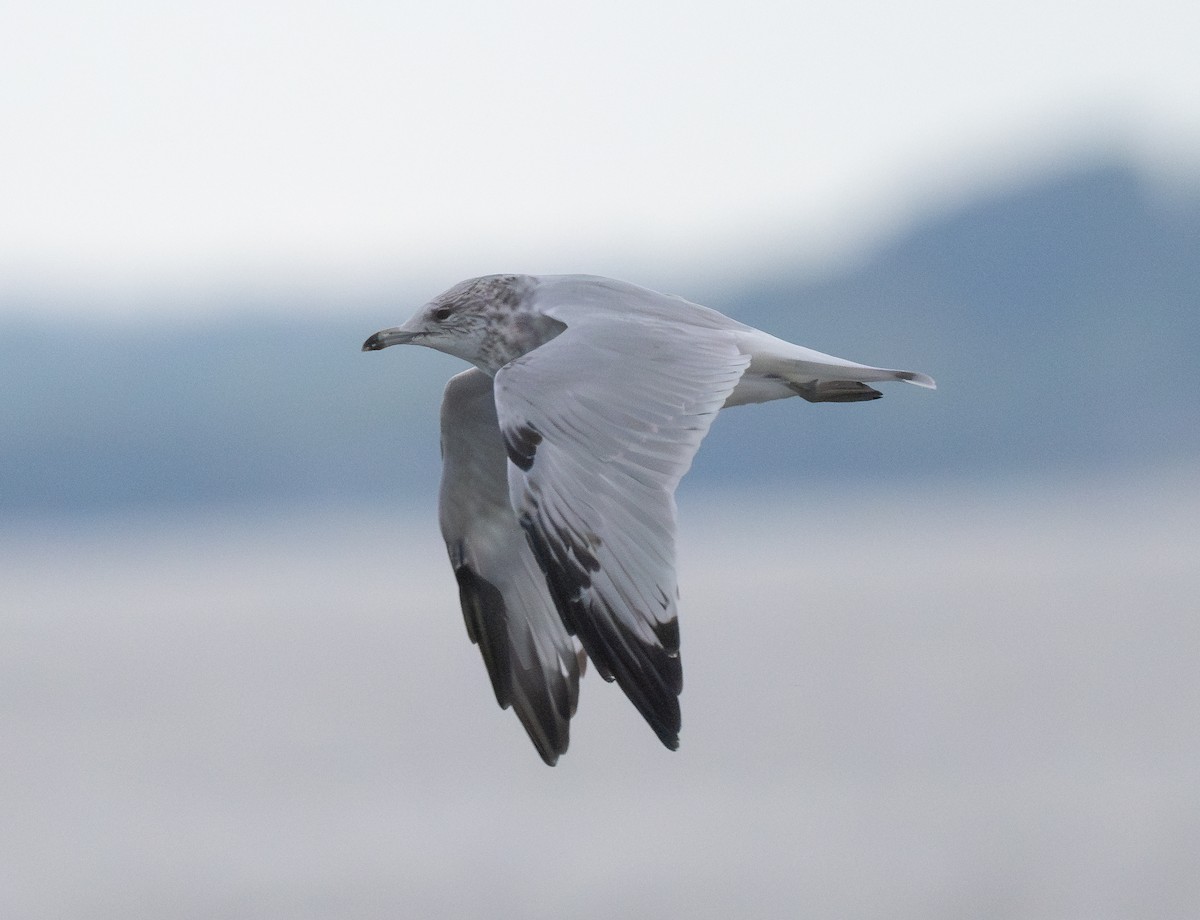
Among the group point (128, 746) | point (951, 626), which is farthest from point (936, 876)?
point (951, 626)

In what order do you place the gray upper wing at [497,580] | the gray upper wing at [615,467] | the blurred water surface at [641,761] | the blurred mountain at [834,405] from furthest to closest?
1. the blurred mountain at [834,405]
2. the blurred water surface at [641,761]
3. the gray upper wing at [497,580]
4. the gray upper wing at [615,467]

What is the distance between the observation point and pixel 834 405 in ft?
346

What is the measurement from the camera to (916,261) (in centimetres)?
12600

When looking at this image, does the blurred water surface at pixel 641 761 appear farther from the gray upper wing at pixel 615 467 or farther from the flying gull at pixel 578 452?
the gray upper wing at pixel 615 467

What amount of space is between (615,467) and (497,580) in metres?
1.33

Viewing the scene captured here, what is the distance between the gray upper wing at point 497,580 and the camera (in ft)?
22.2

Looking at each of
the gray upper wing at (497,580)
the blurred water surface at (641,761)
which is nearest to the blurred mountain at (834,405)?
the blurred water surface at (641,761)

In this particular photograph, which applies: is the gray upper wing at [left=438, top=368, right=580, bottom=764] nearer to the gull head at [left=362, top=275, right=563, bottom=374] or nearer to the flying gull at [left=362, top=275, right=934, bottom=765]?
the flying gull at [left=362, top=275, right=934, bottom=765]

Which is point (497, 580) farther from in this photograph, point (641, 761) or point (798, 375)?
point (641, 761)

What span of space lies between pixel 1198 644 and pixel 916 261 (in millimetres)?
85897

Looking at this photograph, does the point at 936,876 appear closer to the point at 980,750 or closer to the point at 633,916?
the point at 633,916

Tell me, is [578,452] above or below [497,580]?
above

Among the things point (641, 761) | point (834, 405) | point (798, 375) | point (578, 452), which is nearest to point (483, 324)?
point (578, 452)

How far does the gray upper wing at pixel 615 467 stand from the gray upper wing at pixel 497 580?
2.93ft
